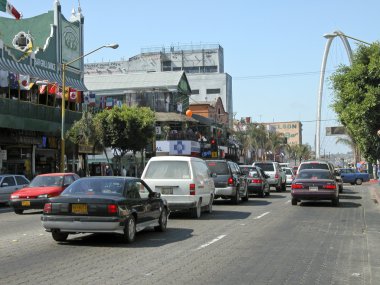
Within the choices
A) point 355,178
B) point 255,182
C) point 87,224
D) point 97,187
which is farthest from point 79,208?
point 355,178

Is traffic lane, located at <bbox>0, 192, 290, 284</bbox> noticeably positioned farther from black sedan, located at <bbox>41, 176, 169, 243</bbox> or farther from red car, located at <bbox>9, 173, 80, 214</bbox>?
red car, located at <bbox>9, 173, 80, 214</bbox>

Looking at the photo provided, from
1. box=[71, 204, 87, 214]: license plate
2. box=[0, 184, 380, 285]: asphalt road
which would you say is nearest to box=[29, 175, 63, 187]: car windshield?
box=[0, 184, 380, 285]: asphalt road

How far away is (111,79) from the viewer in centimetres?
7281

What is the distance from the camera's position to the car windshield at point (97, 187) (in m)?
11.9

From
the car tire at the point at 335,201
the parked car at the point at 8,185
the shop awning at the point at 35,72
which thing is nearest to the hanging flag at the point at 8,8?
the shop awning at the point at 35,72

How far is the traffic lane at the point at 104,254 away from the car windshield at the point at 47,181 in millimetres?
6136

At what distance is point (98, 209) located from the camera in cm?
1119

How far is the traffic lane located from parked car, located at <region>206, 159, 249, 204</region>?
750cm

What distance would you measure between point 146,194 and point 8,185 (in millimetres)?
14076

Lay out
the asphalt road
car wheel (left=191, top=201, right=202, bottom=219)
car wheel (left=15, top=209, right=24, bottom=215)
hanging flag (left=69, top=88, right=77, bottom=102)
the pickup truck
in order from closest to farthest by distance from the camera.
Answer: the asphalt road, car wheel (left=191, top=201, right=202, bottom=219), car wheel (left=15, top=209, right=24, bottom=215), hanging flag (left=69, top=88, right=77, bottom=102), the pickup truck

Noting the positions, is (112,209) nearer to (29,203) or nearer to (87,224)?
(87,224)

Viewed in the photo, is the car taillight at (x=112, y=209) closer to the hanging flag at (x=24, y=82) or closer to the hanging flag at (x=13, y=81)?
the hanging flag at (x=13, y=81)

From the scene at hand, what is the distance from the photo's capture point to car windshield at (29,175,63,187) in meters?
Answer: 21.8

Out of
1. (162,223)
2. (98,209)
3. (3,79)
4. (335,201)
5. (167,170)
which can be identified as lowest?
(335,201)
